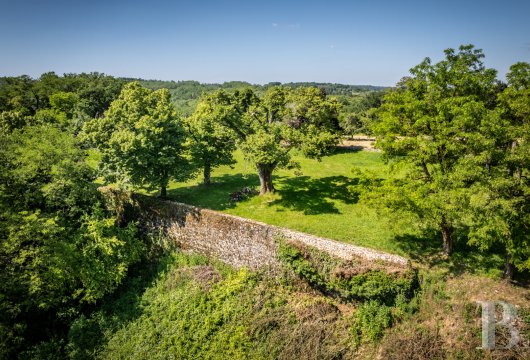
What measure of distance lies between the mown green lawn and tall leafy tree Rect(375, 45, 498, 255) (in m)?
2.51

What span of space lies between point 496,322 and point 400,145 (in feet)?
37.1

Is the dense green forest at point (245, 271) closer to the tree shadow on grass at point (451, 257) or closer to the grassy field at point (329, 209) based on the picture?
the tree shadow on grass at point (451, 257)

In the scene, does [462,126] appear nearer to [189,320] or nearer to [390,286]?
[390,286]

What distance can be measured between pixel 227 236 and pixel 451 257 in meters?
16.0

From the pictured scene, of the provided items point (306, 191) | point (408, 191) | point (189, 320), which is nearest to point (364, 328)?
point (408, 191)

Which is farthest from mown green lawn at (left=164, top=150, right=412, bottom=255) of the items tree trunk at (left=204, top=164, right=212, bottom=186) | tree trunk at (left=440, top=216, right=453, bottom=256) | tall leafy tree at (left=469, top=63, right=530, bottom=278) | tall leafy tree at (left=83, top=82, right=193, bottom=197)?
tall leafy tree at (left=469, top=63, right=530, bottom=278)

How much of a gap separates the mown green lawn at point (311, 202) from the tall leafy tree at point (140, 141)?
16.3ft

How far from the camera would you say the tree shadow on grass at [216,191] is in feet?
104

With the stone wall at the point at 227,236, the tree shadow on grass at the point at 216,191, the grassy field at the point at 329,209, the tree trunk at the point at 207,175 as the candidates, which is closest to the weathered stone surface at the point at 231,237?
the stone wall at the point at 227,236

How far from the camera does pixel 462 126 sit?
18609 millimetres

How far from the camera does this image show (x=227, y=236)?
81.3 feet

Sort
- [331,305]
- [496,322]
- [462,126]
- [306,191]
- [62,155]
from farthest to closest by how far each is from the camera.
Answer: [306,191]
[62,155]
[331,305]
[462,126]
[496,322]

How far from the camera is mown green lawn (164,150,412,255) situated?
25188 mm
